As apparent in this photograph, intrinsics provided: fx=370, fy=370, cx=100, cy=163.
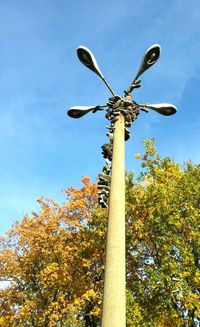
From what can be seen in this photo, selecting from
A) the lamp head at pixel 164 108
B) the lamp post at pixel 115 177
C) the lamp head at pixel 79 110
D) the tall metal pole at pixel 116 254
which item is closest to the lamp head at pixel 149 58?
the lamp post at pixel 115 177

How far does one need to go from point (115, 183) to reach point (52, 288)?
69.3ft

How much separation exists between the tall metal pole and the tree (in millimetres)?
11236

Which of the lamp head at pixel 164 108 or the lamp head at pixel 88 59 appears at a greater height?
the lamp head at pixel 88 59

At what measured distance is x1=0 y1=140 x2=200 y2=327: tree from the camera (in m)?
15.1

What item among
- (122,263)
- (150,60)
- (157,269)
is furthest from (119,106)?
(157,269)

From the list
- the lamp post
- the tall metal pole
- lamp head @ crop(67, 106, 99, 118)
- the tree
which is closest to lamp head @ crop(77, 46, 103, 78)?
the lamp post

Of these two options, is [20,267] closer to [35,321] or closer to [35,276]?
[35,276]

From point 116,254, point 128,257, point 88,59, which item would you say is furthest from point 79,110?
point 128,257

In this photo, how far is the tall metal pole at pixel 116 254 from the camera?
3520 mm

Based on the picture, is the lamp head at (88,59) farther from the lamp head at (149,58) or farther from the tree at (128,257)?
the tree at (128,257)

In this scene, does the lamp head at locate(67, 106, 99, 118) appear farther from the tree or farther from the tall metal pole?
the tree

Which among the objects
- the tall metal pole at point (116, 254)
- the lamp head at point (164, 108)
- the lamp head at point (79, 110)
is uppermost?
the lamp head at point (164, 108)

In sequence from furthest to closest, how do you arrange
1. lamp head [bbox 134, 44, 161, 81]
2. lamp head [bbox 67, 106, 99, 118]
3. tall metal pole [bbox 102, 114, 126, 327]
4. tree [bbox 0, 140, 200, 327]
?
tree [bbox 0, 140, 200, 327]
lamp head [bbox 67, 106, 99, 118]
lamp head [bbox 134, 44, 161, 81]
tall metal pole [bbox 102, 114, 126, 327]

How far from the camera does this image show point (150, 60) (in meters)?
5.07
